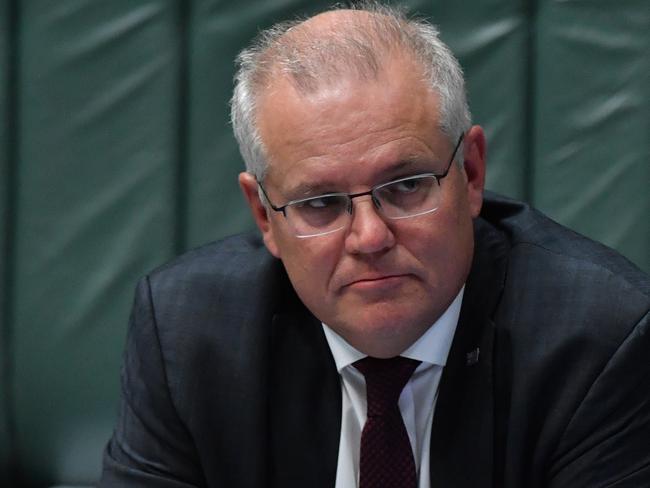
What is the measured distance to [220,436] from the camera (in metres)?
1.38

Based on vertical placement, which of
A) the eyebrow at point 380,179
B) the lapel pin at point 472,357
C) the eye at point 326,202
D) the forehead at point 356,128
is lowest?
the lapel pin at point 472,357

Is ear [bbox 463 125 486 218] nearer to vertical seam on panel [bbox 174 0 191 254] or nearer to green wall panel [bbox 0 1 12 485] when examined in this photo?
vertical seam on panel [bbox 174 0 191 254]

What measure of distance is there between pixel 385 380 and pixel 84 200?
2.62 ft

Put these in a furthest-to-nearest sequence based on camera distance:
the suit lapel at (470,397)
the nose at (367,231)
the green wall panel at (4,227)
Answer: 1. the green wall panel at (4,227)
2. the suit lapel at (470,397)
3. the nose at (367,231)

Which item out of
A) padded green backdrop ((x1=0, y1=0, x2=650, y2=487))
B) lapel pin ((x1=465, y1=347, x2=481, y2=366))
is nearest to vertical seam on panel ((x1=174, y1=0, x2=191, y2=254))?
padded green backdrop ((x1=0, y1=0, x2=650, y2=487))

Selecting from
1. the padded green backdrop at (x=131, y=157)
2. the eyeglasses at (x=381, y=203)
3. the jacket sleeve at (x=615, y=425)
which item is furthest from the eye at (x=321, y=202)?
the padded green backdrop at (x=131, y=157)

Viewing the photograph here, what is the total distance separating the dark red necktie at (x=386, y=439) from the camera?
1.30 m

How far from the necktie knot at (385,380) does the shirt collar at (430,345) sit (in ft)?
0.04

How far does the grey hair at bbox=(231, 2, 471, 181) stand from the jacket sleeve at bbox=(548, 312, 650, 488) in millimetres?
304

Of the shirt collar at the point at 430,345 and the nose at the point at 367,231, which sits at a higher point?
the nose at the point at 367,231

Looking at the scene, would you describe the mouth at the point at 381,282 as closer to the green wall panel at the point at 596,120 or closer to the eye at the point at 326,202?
the eye at the point at 326,202

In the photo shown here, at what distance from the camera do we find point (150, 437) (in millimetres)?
1380

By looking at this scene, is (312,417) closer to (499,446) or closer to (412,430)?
(412,430)

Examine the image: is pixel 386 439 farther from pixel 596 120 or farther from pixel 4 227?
pixel 4 227
